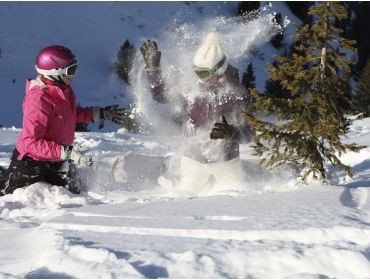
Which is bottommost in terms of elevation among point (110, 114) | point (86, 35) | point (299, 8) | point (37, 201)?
point (37, 201)

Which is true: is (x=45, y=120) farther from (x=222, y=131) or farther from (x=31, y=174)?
(x=222, y=131)

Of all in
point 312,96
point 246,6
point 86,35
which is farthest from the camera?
point 246,6

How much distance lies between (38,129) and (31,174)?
496 millimetres

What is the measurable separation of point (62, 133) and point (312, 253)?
324cm

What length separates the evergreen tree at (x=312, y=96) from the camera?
170 inches

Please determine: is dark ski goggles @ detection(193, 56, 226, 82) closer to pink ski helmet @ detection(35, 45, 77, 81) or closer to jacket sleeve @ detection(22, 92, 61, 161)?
pink ski helmet @ detection(35, 45, 77, 81)

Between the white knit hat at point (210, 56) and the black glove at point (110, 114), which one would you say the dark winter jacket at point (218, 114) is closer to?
the white knit hat at point (210, 56)

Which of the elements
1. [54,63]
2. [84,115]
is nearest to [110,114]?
[84,115]

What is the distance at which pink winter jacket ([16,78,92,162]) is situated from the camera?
4.72 meters

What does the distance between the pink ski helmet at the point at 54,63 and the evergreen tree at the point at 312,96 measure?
1.88 metres

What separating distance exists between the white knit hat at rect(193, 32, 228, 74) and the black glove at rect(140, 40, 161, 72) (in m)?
0.51

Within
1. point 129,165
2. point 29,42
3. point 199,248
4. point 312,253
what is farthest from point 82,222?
point 29,42

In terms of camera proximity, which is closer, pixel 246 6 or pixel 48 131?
pixel 48 131

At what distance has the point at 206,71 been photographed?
535 cm
